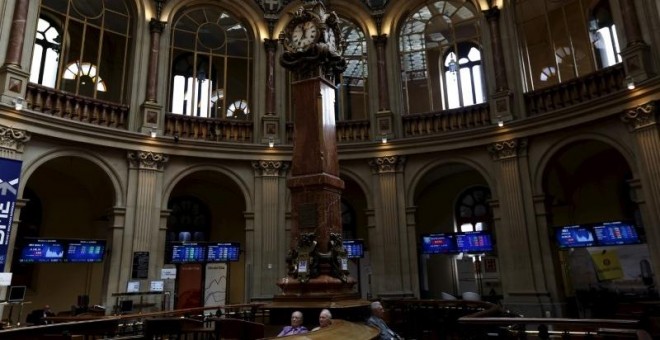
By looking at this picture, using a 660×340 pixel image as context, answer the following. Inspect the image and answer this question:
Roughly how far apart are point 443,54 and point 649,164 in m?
7.98

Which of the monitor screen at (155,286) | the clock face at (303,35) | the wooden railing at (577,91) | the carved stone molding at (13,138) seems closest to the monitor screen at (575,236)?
the wooden railing at (577,91)

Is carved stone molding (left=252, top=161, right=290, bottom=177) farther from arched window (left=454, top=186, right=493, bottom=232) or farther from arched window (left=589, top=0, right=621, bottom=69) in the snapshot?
arched window (left=589, top=0, right=621, bottom=69)

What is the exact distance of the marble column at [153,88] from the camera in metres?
14.2

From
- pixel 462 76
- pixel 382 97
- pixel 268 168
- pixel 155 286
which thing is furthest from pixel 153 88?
pixel 462 76

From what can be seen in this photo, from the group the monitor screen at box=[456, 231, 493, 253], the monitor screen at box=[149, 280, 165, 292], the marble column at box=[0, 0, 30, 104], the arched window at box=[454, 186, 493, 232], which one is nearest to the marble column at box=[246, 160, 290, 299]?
the monitor screen at box=[149, 280, 165, 292]

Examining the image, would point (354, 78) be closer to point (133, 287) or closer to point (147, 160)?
point (147, 160)

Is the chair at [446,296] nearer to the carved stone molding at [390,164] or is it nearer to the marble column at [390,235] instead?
the marble column at [390,235]

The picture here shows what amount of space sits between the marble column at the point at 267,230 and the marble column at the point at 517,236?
6.84m

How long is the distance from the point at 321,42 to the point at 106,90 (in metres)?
12.1

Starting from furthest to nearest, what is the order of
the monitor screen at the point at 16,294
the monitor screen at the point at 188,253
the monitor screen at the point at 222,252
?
the monitor screen at the point at 222,252, the monitor screen at the point at 188,253, the monitor screen at the point at 16,294

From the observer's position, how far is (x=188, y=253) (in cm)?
1424

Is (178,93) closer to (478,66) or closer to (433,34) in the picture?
(433,34)

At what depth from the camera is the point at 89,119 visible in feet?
44.1

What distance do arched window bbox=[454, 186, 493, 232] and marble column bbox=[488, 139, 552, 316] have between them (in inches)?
151
